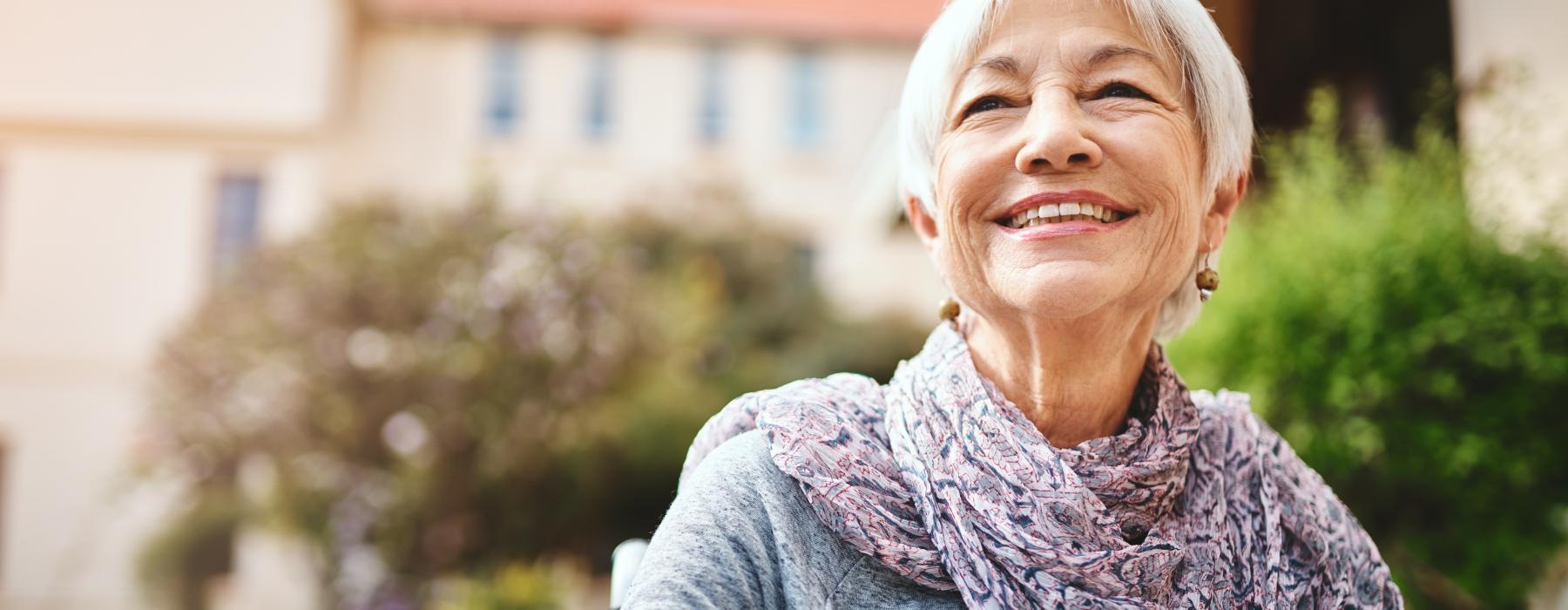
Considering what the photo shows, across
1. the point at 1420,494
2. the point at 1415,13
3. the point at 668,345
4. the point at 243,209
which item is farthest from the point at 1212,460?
the point at 243,209

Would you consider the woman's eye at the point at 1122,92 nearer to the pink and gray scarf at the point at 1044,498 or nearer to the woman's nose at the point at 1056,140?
the woman's nose at the point at 1056,140

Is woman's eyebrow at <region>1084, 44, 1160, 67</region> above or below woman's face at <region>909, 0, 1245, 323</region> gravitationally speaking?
Answer: above

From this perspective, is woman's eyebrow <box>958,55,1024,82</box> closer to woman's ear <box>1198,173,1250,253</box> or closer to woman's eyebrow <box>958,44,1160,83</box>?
woman's eyebrow <box>958,44,1160,83</box>

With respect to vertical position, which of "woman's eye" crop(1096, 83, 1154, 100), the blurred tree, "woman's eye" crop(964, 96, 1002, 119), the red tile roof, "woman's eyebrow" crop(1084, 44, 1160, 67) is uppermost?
the red tile roof

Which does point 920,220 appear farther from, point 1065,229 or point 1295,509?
point 1295,509

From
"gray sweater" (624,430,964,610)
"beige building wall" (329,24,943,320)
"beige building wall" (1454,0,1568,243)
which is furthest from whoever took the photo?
"beige building wall" (329,24,943,320)

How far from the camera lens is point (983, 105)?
119cm

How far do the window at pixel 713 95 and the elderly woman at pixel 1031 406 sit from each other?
16.1m

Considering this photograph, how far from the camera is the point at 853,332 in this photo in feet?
48.5

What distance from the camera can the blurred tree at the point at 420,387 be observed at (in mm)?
8680

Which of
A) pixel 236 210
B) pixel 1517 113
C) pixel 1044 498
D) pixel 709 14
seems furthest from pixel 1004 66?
pixel 709 14

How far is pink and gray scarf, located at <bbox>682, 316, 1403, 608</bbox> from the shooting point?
1.10m

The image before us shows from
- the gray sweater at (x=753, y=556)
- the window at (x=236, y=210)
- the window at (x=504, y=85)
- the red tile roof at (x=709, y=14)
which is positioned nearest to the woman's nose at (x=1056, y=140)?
the gray sweater at (x=753, y=556)

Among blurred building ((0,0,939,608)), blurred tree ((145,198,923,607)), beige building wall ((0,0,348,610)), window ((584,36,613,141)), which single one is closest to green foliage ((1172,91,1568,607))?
blurred tree ((145,198,923,607))
